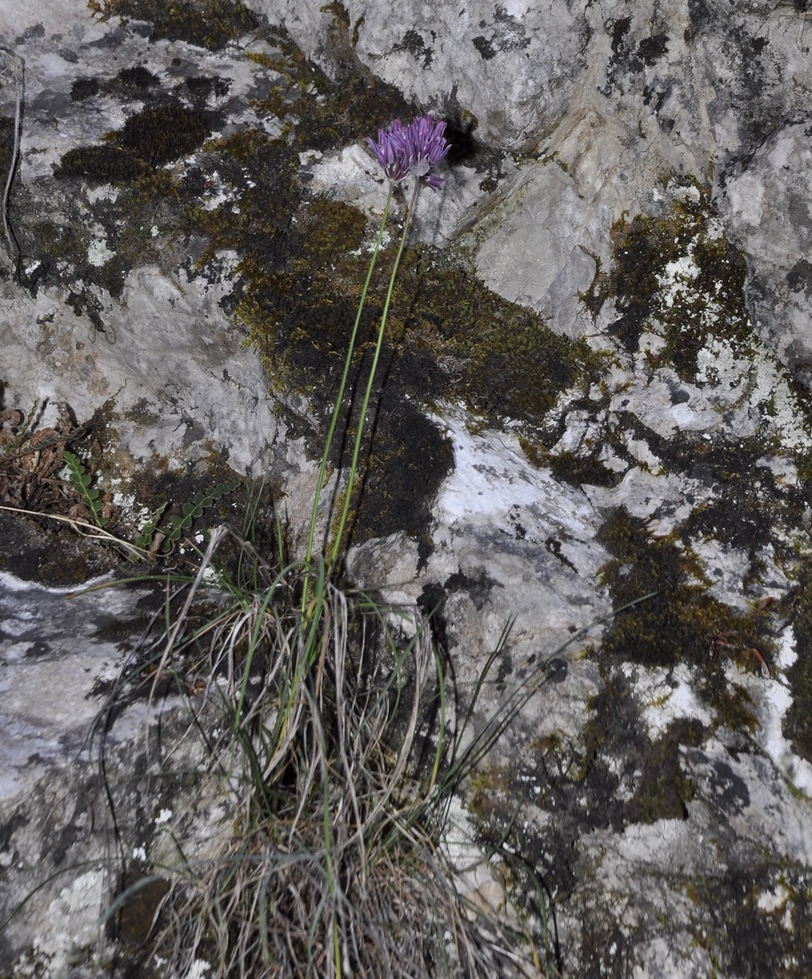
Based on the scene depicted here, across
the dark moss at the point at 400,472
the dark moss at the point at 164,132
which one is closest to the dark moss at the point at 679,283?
the dark moss at the point at 400,472

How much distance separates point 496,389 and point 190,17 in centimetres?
242

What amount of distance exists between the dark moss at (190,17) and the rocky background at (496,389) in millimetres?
18

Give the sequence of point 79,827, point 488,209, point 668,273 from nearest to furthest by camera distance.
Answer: point 79,827 < point 668,273 < point 488,209

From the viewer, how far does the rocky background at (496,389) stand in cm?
201

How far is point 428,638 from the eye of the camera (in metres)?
2.13

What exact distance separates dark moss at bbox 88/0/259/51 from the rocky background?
18mm

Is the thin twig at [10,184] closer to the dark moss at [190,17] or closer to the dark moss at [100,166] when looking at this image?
the dark moss at [100,166]

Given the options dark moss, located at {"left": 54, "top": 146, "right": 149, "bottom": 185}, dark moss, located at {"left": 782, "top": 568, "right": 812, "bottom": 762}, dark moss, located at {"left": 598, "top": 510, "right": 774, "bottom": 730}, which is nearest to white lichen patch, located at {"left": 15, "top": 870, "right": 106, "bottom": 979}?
dark moss, located at {"left": 598, "top": 510, "right": 774, "bottom": 730}

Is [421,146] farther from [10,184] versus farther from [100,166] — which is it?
[10,184]

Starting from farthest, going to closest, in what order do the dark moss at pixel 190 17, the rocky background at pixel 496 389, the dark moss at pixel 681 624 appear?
the dark moss at pixel 190 17 < the dark moss at pixel 681 624 < the rocky background at pixel 496 389

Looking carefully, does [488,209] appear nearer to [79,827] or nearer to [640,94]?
[640,94]

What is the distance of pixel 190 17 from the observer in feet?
11.8

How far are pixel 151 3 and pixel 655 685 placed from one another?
375cm

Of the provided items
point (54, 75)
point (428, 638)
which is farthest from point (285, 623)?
point (54, 75)
